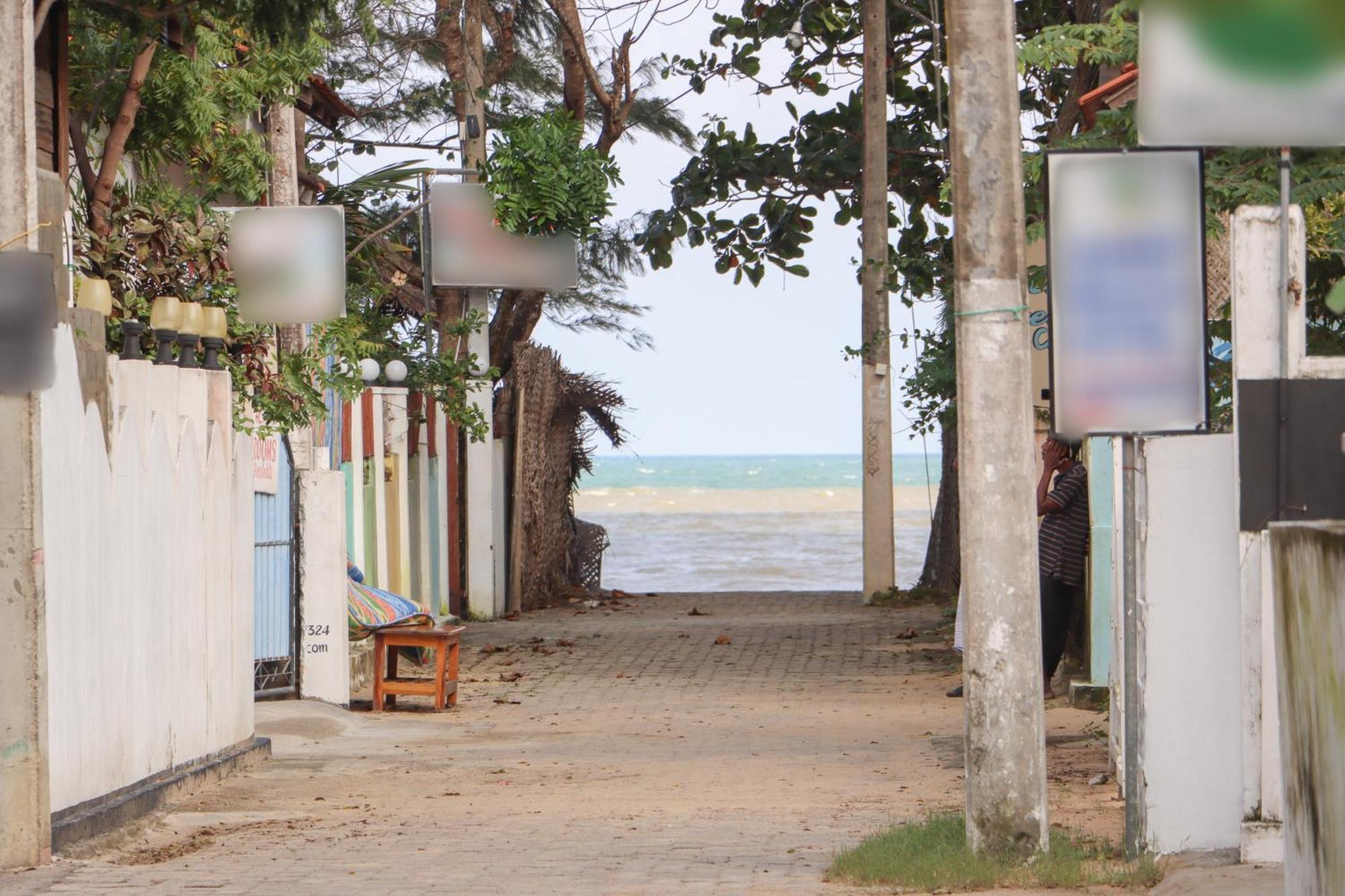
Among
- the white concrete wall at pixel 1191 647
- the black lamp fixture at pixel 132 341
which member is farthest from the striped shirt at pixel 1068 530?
the black lamp fixture at pixel 132 341

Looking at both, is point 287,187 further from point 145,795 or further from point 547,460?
point 547,460

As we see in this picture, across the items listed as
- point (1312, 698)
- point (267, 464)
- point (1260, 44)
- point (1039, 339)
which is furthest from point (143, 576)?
point (1039, 339)

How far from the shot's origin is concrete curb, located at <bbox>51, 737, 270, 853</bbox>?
6.82 meters

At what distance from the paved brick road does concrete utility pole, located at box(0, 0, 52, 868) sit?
26 centimetres

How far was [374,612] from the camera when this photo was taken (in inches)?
539

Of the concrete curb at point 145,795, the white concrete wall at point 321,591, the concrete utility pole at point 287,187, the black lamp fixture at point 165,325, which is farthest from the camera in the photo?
the concrete utility pole at point 287,187

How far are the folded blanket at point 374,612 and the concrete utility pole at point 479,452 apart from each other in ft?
22.2

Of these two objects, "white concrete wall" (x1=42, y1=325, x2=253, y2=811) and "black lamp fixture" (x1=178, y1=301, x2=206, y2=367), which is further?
"black lamp fixture" (x1=178, y1=301, x2=206, y2=367)

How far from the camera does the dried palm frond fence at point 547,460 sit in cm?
2209

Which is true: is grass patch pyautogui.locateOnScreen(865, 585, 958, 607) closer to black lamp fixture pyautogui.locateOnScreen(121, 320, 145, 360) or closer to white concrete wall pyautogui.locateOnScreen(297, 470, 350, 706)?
white concrete wall pyautogui.locateOnScreen(297, 470, 350, 706)

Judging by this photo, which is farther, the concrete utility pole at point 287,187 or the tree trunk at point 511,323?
the tree trunk at point 511,323

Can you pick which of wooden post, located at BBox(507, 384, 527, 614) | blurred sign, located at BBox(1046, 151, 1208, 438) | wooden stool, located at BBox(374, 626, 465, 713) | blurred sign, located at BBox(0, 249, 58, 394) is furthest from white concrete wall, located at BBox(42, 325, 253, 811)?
wooden post, located at BBox(507, 384, 527, 614)

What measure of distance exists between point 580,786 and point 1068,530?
157 inches

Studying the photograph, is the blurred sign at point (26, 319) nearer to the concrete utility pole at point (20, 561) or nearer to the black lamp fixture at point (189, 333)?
the concrete utility pole at point (20, 561)
